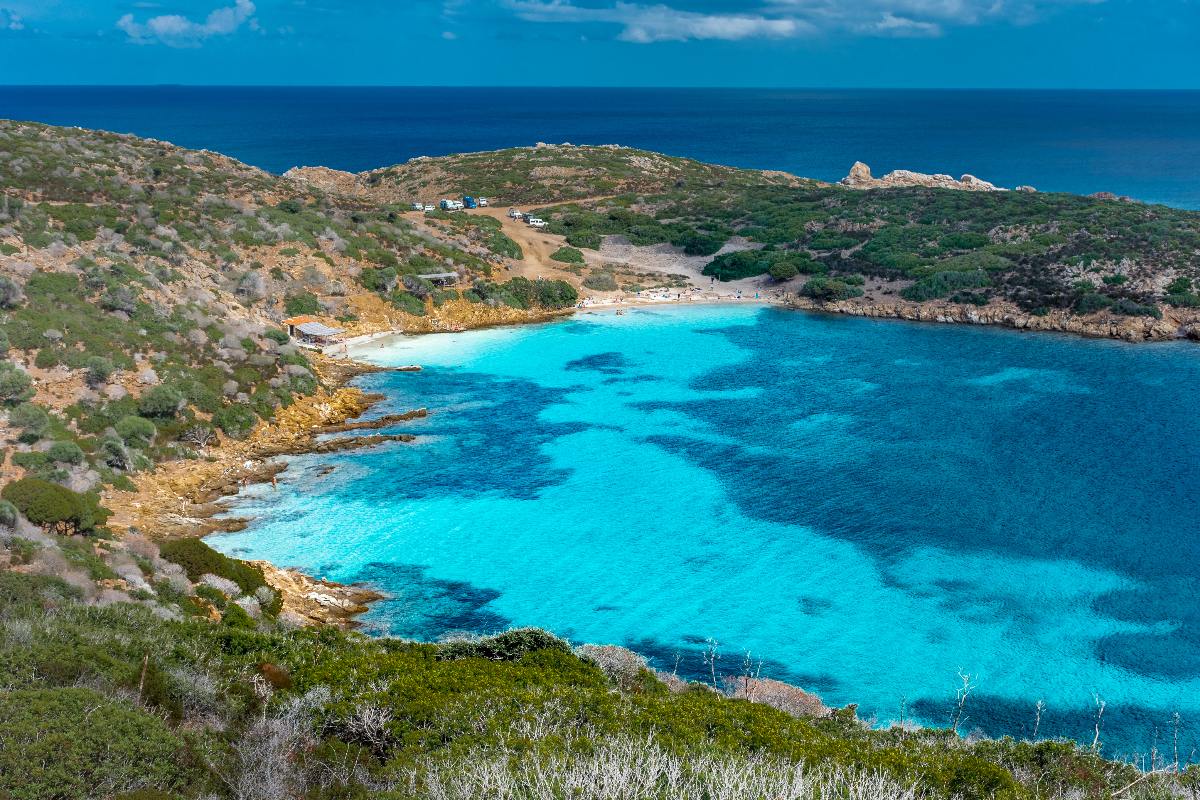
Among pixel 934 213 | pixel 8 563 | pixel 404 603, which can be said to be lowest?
pixel 404 603

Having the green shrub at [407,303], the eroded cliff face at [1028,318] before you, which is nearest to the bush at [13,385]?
the green shrub at [407,303]

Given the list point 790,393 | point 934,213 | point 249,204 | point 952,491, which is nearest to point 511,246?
point 249,204

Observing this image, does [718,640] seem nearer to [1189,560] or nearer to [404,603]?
[404,603]

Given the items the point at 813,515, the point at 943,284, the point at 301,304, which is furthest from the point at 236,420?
the point at 943,284

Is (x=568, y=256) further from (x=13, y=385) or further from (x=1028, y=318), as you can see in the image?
(x=13, y=385)

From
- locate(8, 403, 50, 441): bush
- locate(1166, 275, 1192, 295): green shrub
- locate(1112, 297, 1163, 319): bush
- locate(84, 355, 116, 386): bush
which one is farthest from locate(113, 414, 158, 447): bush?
locate(1166, 275, 1192, 295): green shrub
